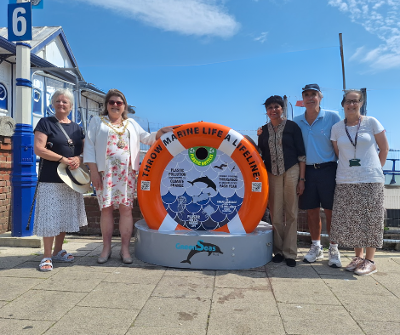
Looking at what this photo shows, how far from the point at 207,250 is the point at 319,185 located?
117 cm

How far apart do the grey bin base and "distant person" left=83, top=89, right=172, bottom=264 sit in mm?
319

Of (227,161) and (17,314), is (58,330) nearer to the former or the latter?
(17,314)

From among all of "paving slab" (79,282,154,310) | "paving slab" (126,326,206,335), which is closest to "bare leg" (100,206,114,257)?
"paving slab" (79,282,154,310)

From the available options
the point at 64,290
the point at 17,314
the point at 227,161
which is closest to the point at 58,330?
the point at 17,314

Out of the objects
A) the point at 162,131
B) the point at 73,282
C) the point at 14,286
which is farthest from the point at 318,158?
the point at 14,286

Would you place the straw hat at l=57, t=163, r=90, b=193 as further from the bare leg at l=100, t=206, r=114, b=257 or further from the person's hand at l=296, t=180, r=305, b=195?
the person's hand at l=296, t=180, r=305, b=195

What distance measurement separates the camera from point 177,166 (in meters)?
3.15

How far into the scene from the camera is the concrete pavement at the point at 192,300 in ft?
6.16

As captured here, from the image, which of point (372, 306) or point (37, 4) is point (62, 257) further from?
point (37, 4)

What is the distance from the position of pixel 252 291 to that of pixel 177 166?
1306 mm

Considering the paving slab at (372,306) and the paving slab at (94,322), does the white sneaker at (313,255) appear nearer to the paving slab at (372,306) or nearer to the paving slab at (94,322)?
the paving slab at (372,306)

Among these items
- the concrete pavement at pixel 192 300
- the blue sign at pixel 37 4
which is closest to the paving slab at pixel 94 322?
the concrete pavement at pixel 192 300

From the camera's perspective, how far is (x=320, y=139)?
10.1 ft

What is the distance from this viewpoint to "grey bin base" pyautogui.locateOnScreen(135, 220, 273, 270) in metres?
2.84
